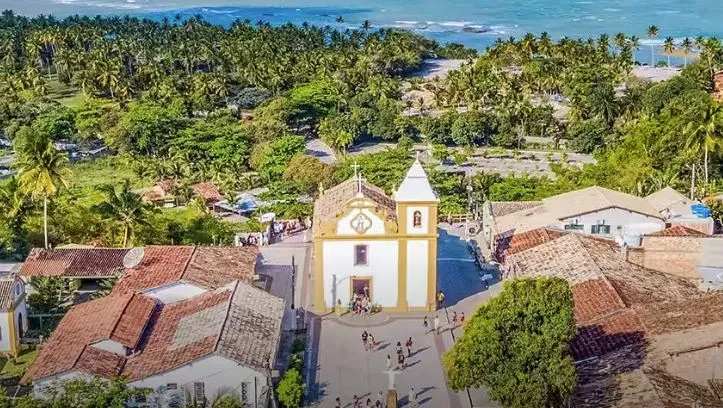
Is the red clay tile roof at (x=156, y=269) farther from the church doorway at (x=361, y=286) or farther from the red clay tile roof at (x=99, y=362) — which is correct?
the church doorway at (x=361, y=286)

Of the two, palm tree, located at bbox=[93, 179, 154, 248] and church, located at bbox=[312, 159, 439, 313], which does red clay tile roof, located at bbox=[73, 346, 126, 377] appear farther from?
palm tree, located at bbox=[93, 179, 154, 248]

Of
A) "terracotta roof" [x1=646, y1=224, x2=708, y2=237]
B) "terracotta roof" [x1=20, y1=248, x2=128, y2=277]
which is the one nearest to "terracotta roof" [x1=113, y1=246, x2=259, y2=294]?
"terracotta roof" [x1=20, y1=248, x2=128, y2=277]

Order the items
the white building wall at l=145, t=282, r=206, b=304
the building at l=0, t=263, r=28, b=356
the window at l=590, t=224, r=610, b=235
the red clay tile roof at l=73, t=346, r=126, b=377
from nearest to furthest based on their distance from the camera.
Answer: the red clay tile roof at l=73, t=346, r=126, b=377, the building at l=0, t=263, r=28, b=356, the white building wall at l=145, t=282, r=206, b=304, the window at l=590, t=224, r=610, b=235

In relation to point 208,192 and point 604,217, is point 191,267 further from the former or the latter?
point 208,192

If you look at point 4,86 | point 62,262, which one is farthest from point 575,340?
point 4,86

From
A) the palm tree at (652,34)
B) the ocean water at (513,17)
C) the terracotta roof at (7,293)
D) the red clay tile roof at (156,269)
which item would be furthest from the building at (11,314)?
the ocean water at (513,17)

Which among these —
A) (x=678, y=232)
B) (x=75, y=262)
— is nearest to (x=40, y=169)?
(x=75, y=262)
